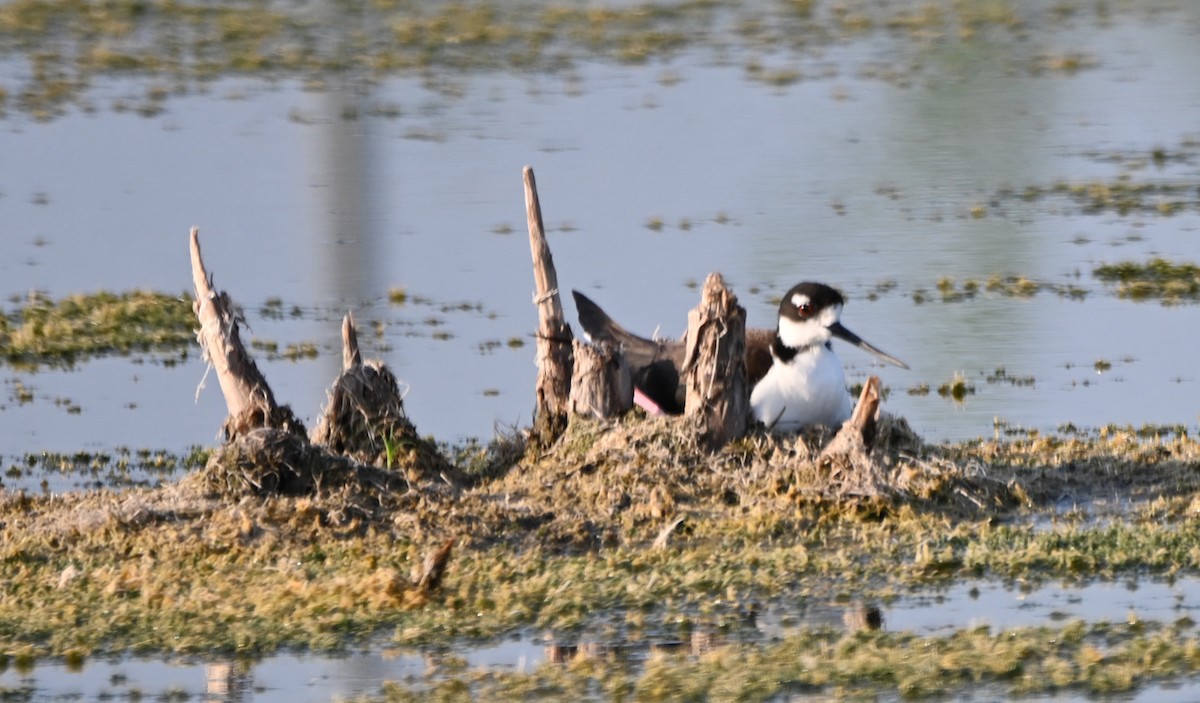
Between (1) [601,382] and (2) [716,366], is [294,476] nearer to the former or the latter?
(1) [601,382]

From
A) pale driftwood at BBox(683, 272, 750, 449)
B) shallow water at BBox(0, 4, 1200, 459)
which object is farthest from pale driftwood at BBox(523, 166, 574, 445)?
shallow water at BBox(0, 4, 1200, 459)

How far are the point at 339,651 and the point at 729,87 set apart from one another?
1403cm

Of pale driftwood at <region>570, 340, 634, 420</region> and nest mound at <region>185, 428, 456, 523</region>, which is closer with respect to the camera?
nest mound at <region>185, 428, 456, 523</region>

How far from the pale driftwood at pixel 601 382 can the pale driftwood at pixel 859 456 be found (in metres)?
0.91

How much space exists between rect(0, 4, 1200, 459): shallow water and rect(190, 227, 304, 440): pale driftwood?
1.58 meters

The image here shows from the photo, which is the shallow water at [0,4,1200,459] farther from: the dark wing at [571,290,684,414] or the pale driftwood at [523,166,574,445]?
the pale driftwood at [523,166,574,445]

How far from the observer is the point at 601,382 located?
8297mm

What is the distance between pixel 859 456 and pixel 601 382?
3.65 ft

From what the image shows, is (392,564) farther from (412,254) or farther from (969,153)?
(969,153)

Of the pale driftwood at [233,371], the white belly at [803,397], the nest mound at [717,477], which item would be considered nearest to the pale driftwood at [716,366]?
the nest mound at [717,477]

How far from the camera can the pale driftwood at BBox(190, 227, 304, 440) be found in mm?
8125

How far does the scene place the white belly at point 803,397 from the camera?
8.37 meters

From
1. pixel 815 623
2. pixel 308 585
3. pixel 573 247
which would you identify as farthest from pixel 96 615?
pixel 573 247

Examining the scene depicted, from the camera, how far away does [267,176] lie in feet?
53.4
